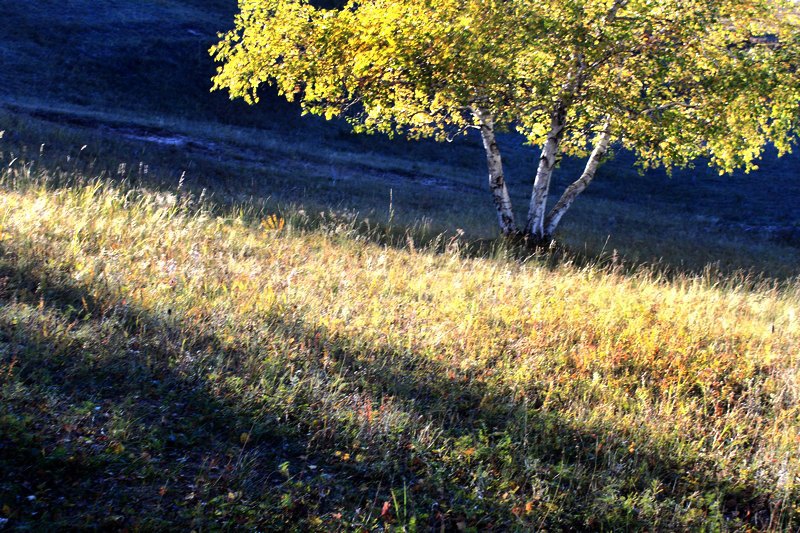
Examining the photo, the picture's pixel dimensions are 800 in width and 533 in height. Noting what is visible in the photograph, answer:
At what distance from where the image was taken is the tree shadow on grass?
312cm

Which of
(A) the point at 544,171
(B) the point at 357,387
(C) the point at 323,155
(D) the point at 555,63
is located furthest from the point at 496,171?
(C) the point at 323,155

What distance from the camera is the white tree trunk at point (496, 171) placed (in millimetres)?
11466

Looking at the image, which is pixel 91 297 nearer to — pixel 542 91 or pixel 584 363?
pixel 584 363

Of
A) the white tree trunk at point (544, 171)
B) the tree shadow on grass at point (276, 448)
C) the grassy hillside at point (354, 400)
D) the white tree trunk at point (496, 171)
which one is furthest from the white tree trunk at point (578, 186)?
the tree shadow on grass at point (276, 448)

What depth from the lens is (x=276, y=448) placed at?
3662 millimetres

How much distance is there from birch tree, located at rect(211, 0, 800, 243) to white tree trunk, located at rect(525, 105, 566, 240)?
0.04 metres

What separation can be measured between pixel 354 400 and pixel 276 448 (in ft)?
2.05

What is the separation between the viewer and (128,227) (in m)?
6.62

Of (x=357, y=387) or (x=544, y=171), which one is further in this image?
(x=544, y=171)

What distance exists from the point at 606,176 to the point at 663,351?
2888cm

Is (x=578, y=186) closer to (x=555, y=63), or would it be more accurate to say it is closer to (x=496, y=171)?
(x=496, y=171)

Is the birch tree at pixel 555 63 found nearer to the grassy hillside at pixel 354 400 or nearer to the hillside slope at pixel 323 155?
the hillside slope at pixel 323 155

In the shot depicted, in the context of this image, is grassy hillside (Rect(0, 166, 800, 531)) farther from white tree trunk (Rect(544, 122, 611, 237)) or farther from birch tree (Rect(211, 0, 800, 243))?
white tree trunk (Rect(544, 122, 611, 237))

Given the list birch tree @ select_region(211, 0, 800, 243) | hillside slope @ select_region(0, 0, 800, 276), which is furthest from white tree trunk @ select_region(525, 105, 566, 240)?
hillside slope @ select_region(0, 0, 800, 276)
